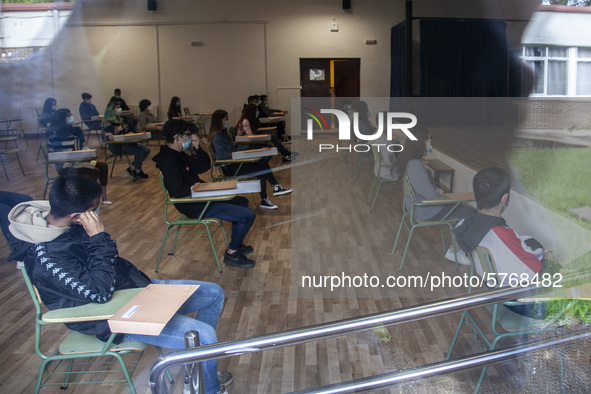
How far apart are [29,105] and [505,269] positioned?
639cm

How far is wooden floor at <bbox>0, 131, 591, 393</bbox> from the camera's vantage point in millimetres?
2539

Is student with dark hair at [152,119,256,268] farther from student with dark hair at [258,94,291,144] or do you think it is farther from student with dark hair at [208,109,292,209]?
student with dark hair at [258,94,291,144]

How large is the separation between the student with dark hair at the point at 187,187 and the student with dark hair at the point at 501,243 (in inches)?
68.5

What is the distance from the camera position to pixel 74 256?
2.07 metres

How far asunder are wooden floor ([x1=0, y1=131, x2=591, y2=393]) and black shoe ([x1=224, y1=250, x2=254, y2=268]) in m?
0.08

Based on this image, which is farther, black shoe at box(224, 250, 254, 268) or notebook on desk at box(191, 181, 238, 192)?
black shoe at box(224, 250, 254, 268)

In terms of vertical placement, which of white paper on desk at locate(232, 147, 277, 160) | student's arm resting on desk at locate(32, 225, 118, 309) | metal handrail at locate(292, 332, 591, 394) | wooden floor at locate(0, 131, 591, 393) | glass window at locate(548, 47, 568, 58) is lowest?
wooden floor at locate(0, 131, 591, 393)

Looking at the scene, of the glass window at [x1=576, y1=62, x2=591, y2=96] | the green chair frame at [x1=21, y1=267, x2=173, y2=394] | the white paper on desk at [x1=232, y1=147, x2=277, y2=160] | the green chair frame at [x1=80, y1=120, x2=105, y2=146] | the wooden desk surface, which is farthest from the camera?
the green chair frame at [x1=80, y1=120, x2=105, y2=146]

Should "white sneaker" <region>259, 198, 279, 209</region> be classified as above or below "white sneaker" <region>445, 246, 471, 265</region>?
above

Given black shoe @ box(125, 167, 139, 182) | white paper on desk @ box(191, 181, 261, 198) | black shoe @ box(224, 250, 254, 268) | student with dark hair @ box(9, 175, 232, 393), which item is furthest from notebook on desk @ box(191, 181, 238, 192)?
black shoe @ box(125, 167, 139, 182)

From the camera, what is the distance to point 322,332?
1396 mm

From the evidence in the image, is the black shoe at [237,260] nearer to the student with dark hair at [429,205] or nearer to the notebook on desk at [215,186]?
the notebook on desk at [215,186]

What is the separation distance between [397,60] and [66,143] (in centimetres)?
772

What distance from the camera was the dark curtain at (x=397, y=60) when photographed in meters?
11.5
